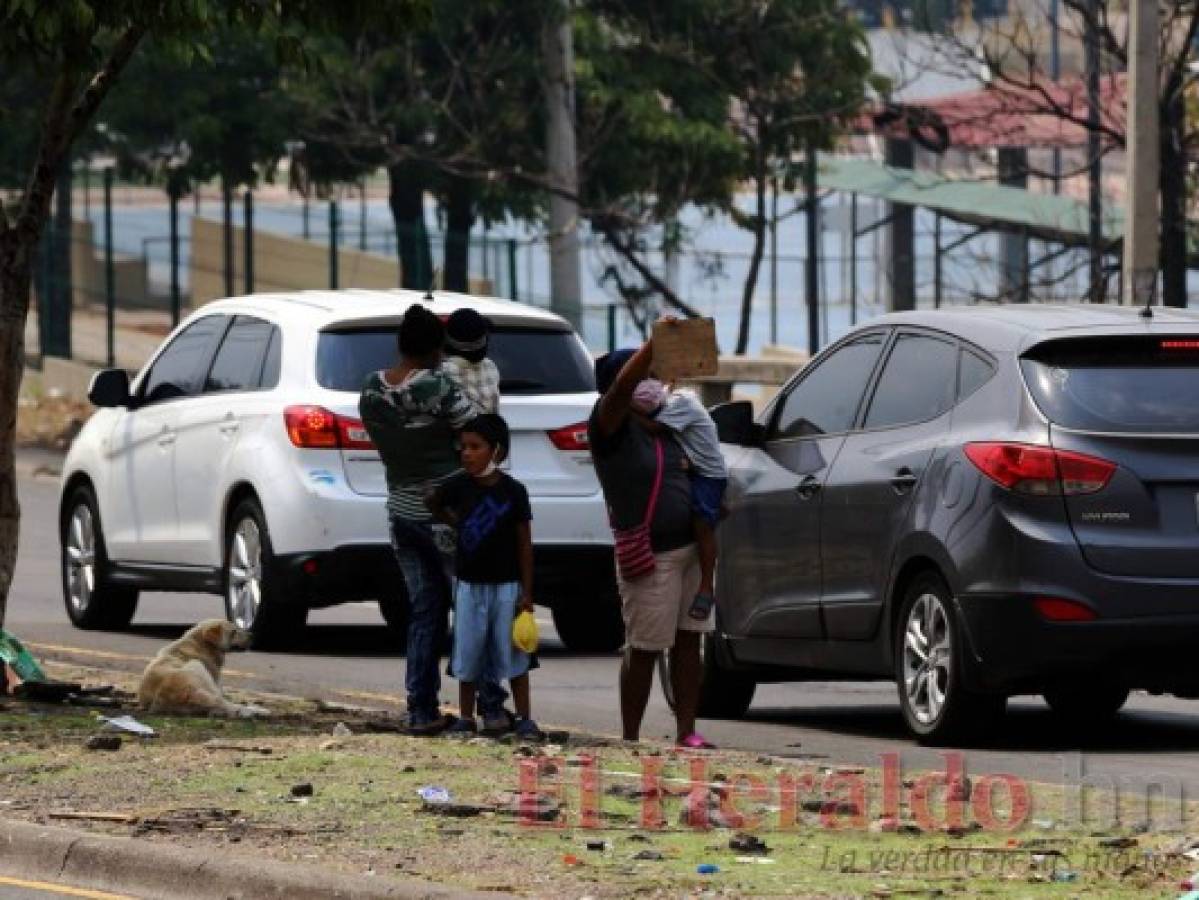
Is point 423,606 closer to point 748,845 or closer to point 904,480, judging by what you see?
point 904,480

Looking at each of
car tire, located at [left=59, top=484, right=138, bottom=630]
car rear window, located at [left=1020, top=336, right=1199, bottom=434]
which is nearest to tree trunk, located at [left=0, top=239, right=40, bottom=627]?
car rear window, located at [left=1020, top=336, right=1199, bottom=434]

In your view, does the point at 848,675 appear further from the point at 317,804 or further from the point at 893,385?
the point at 317,804

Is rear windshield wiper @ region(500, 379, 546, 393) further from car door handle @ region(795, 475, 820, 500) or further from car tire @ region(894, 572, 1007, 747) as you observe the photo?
car tire @ region(894, 572, 1007, 747)

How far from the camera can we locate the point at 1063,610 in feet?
38.6

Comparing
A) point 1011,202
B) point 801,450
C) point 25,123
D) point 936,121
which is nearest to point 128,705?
point 801,450

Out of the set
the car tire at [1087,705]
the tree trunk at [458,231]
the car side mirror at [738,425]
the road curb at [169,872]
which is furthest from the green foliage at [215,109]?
the road curb at [169,872]

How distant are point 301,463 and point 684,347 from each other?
16.9 ft

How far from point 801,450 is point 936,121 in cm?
2038

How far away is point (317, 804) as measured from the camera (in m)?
9.91

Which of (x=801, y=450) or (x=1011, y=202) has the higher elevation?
(x=1011, y=202)

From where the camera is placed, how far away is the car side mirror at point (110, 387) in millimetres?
17250

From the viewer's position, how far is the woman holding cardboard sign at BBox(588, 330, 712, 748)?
38.8 ft

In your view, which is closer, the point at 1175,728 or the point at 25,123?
the point at 1175,728

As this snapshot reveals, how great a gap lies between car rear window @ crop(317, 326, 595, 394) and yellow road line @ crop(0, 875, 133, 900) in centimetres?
689
